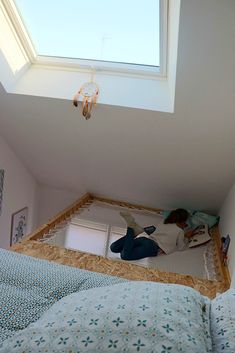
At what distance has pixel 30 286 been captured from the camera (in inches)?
48.4

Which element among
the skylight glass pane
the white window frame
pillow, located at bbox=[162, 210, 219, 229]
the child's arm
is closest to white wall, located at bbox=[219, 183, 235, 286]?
pillow, located at bbox=[162, 210, 219, 229]

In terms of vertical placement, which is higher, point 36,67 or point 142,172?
point 36,67

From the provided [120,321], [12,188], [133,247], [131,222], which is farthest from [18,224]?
[120,321]

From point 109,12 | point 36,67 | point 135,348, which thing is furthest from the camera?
point 36,67

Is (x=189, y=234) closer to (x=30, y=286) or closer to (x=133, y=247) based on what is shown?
(x=133, y=247)

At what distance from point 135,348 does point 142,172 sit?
2.14m

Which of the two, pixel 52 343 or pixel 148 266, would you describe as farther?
pixel 148 266

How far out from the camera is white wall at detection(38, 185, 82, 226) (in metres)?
3.62

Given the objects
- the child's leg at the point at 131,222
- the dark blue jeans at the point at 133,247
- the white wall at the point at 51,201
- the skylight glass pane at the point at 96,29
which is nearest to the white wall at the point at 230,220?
the dark blue jeans at the point at 133,247

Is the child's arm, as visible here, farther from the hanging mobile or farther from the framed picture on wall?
the framed picture on wall

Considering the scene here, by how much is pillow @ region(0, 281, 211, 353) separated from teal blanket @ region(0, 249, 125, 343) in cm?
15

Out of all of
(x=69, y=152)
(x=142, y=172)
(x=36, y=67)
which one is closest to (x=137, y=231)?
(x=142, y=172)

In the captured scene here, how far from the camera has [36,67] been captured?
2.24m

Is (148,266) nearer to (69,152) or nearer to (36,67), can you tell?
(69,152)
